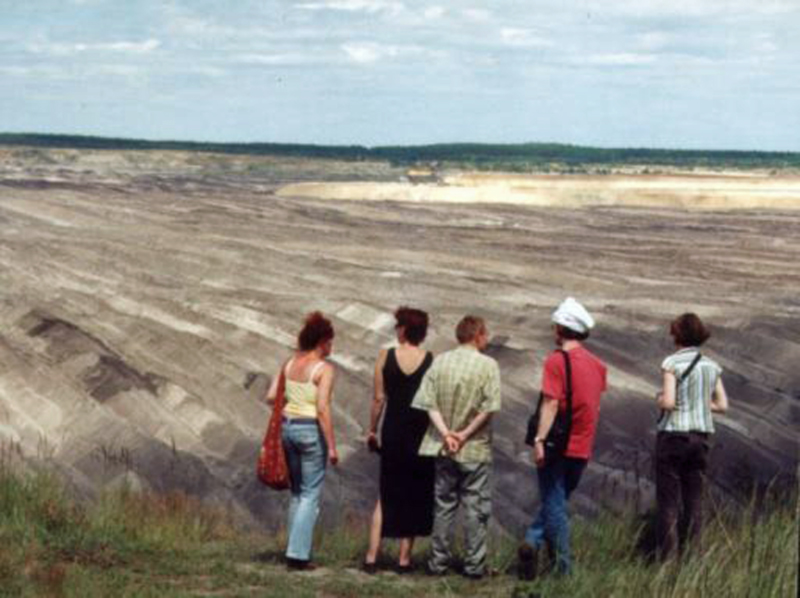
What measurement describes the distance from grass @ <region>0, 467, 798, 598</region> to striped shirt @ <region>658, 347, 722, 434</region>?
63cm

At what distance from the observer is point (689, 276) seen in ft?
109

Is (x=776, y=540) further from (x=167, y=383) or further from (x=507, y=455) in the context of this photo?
(x=167, y=383)

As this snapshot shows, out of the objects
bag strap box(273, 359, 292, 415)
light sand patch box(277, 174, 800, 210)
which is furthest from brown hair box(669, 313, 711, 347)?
light sand patch box(277, 174, 800, 210)

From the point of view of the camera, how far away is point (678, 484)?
10.1 m

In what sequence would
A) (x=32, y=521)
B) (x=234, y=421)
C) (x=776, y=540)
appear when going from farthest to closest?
(x=234, y=421), (x=32, y=521), (x=776, y=540)

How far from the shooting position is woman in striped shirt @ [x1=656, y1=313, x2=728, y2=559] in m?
9.99

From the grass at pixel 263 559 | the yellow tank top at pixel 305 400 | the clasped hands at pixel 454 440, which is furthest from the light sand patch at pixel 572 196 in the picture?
the clasped hands at pixel 454 440

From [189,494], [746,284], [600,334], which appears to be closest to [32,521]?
[189,494]

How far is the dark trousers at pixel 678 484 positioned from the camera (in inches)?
394

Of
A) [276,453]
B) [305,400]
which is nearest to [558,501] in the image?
[305,400]

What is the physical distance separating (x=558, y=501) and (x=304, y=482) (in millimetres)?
1669

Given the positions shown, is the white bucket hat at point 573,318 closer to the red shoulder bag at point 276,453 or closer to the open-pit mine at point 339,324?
the open-pit mine at point 339,324

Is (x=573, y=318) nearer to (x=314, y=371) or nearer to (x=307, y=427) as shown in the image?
(x=314, y=371)

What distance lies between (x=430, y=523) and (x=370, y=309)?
1622 cm
